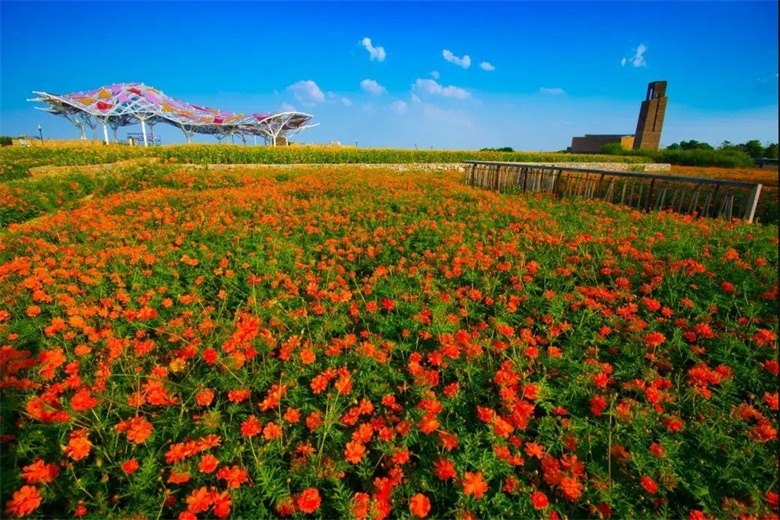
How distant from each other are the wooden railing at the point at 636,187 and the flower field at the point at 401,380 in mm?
317

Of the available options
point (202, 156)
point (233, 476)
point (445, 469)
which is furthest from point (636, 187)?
point (202, 156)

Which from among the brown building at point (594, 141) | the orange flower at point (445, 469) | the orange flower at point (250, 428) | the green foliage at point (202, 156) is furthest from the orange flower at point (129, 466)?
the brown building at point (594, 141)

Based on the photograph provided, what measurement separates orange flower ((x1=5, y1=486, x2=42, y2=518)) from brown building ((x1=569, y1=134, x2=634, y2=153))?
2152 inches

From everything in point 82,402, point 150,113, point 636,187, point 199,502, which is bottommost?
point 199,502

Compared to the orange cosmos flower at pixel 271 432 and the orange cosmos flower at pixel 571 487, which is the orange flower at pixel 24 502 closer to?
the orange cosmos flower at pixel 271 432

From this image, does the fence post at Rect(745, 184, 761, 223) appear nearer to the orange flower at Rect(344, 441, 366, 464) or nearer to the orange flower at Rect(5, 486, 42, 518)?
the orange flower at Rect(344, 441, 366, 464)

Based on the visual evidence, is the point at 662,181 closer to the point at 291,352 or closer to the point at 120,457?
the point at 291,352

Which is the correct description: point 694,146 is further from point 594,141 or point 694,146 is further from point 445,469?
point 445,469

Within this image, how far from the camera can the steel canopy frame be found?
107 feet

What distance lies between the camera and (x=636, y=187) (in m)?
6.71

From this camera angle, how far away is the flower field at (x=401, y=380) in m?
1.58

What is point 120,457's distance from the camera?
176 cm

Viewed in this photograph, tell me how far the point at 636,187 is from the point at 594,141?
2029 inches

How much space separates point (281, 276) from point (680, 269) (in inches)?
147
